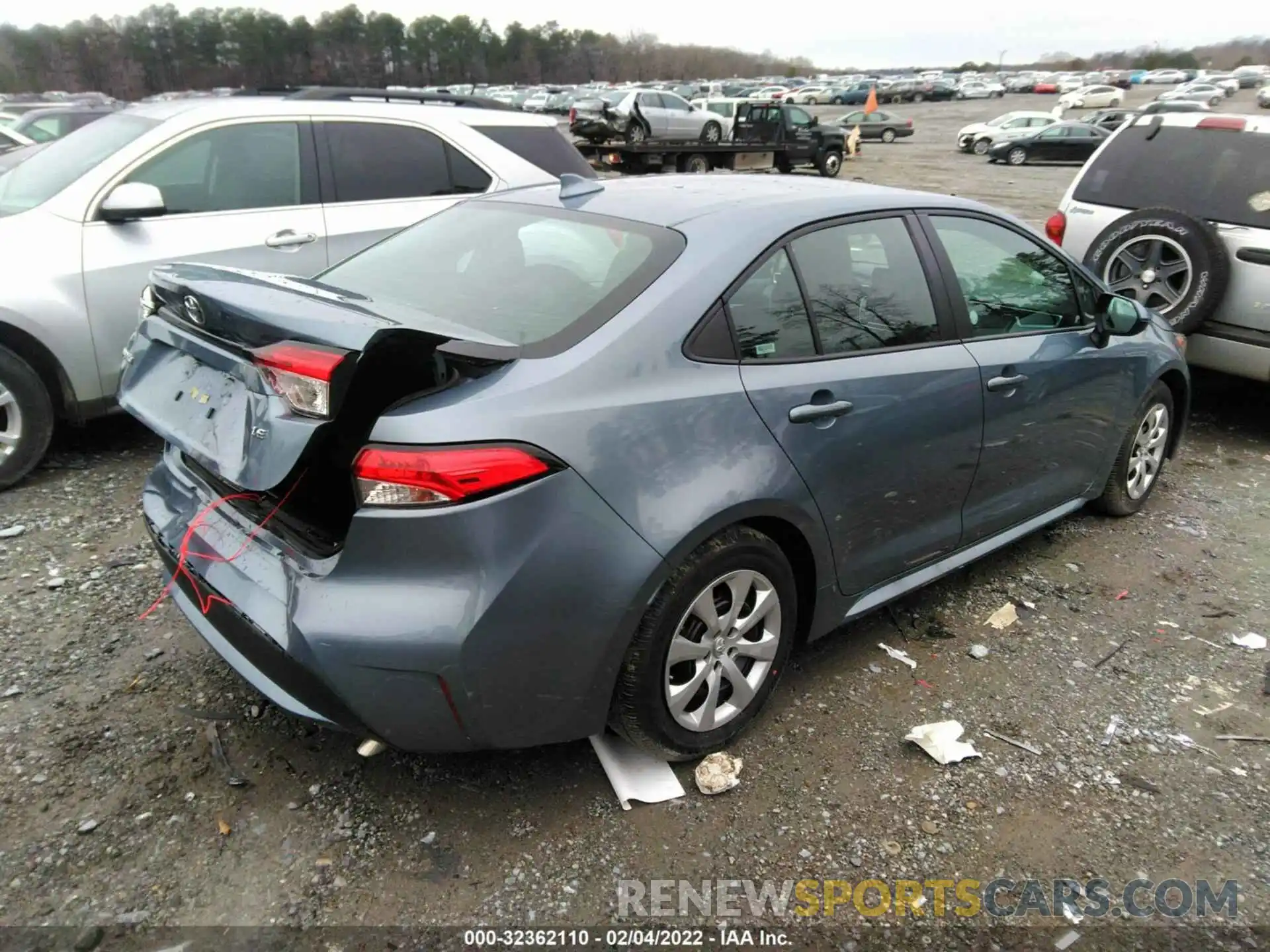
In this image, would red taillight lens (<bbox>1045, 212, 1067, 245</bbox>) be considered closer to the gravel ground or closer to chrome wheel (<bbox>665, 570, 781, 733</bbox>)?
the gravel ground

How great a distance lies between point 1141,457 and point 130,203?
5201 millimetres

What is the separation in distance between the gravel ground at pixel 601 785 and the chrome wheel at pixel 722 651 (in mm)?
226

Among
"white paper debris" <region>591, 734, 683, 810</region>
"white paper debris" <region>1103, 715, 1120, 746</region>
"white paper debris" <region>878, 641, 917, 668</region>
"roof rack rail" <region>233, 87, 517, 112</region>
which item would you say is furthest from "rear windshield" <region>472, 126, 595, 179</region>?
"white paper debris" <region>1103, 715, 1120, 746</region>

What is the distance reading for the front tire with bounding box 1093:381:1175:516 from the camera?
4.29 meters

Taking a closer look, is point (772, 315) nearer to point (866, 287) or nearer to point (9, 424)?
point (866, 287)

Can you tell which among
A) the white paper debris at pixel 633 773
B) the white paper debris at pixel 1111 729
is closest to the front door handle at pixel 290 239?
the white paper debris at pixel 633 773

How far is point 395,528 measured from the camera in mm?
2055

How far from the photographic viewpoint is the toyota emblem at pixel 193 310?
8.04ft

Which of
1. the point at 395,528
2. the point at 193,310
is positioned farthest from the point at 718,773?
the point at 193,310

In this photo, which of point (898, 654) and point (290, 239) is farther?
point (290, 239)

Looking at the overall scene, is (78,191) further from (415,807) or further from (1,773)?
(415,807)

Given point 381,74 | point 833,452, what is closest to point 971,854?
point 833,452

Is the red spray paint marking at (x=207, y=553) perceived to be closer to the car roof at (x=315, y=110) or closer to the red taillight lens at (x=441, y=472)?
the red taillight lens at (x=441, y=472)

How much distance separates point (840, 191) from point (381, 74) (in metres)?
111
